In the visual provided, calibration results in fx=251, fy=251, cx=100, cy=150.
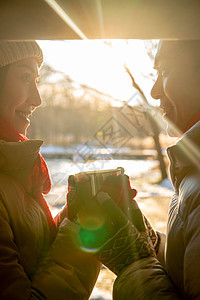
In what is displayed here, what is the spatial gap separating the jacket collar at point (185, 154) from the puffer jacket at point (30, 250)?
0.40 metres

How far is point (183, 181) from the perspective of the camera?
2.49 ft

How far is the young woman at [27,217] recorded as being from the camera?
661mm

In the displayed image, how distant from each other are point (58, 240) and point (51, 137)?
38.8ft

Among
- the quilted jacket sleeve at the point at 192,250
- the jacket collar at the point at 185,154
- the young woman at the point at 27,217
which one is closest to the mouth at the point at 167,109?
the jacket collar at the point at 185,154

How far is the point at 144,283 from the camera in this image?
0.69m

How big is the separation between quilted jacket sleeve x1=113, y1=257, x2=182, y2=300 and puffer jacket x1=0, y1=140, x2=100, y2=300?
0.13 meters

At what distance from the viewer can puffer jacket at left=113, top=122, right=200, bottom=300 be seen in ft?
1.95

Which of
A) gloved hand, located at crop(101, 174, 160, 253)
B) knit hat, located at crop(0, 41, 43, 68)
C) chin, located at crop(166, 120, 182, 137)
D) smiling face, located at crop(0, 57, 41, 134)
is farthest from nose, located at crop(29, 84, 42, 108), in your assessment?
chin, located at crop(166, 120, 182, 137)

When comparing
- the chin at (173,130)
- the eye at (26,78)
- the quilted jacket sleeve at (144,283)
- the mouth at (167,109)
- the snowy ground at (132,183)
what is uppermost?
the eye at (26,78)

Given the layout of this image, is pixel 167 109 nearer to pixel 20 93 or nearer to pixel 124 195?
pixel 124 195

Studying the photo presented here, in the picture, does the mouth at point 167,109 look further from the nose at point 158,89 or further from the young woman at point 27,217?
the young woman at point 27,217

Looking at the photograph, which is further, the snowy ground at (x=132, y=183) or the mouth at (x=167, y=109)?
the snowy ground at (x=132, y=183)

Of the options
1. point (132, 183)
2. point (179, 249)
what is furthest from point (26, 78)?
point (132, 183)

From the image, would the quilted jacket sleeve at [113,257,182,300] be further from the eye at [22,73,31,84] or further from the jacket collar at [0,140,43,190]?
the eye at [22,73,31,84]
